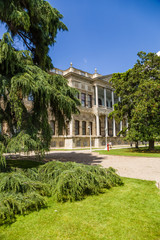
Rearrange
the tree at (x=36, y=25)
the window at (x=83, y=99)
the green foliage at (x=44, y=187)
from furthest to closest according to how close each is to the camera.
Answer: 1. the window at (x=83, y=99)
2. the tree at (x=36, y=25)
3. the green foliage at (x=44, y=187)

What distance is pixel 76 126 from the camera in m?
28.8

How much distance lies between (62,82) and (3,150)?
4.30 m

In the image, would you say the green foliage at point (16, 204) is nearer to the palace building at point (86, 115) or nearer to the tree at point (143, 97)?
the tree at point (143, 97)

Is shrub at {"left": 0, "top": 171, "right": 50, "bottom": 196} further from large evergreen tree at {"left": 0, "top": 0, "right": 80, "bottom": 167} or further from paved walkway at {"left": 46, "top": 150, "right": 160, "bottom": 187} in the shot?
paved walkway at {"left": 46, "top": 150, "right": 160, "bottom": 187}

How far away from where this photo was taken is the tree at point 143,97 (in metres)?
15.7

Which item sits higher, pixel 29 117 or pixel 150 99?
pixel 150 99

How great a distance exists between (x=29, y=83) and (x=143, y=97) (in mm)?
13568

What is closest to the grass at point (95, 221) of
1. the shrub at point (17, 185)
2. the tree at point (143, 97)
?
the shrub at point (17, 185)

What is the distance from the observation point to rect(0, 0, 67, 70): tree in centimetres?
676

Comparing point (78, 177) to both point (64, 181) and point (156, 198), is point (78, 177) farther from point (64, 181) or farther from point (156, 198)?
point (156, 198)

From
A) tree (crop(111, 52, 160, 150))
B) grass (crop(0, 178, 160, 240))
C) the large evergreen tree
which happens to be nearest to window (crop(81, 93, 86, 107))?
tree (crop(111, 52, 160, 150))

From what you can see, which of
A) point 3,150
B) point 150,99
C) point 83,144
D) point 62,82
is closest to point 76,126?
point 83,144

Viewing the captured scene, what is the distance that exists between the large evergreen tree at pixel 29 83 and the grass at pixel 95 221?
7.87ft

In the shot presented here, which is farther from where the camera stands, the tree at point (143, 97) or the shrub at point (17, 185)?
the tree at point (143, 97)
